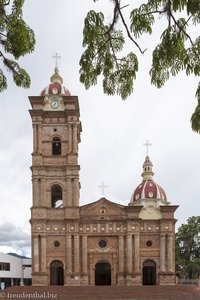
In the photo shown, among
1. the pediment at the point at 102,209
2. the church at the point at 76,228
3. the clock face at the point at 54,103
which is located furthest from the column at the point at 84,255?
the clock face at the point at 54,103

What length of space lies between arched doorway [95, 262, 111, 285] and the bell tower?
108 inches

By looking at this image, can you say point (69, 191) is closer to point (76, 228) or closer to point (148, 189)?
point (76, 228)

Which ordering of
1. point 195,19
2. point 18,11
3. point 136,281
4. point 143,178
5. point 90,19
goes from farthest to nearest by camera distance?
point 143,178
point 136,281
point 18,11
point 90,19
point 195,19

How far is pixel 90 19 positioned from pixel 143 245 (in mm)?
34161

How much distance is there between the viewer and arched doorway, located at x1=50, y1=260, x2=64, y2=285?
3738 cm

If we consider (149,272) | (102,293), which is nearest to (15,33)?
(102,293)

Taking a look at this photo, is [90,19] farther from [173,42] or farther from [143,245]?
[143,245]

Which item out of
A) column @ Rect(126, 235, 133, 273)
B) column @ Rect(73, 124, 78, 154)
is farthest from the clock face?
column @ Rect(126, 235, 133, 273)

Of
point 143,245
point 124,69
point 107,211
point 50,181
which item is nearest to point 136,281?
point 143,245

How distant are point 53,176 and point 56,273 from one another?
7.43m

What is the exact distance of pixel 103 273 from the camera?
38781mm

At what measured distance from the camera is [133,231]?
3794cm

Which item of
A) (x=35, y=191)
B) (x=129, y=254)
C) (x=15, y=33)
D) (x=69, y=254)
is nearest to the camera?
(x=15, y=33)

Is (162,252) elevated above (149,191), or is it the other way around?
(149,191)
